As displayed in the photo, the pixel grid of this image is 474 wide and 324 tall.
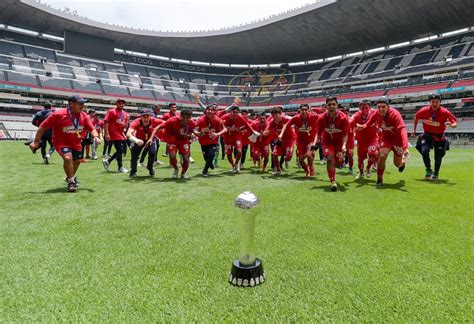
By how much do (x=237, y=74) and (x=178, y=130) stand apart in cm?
6582

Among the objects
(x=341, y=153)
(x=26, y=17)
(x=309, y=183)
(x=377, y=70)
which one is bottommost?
(x=309, y=183)

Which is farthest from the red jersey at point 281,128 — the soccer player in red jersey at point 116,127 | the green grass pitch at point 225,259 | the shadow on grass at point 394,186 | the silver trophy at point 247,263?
the silver trophy at point 247,263

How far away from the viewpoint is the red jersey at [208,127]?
341 inches

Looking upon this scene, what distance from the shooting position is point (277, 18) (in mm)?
48781

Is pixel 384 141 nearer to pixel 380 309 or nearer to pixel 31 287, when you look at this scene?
pixel 380 309

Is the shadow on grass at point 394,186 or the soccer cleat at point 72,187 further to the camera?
the shadow on grass at point 394,186

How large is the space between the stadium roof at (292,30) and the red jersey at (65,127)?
144 ft

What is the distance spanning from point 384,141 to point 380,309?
612 cm

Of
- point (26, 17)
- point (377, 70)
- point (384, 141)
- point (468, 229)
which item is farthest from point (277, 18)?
point (468, 229)

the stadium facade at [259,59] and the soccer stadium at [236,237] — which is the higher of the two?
the stadium facade at [259,59]

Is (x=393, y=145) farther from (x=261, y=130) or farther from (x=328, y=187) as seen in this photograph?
(x=261, y=130)

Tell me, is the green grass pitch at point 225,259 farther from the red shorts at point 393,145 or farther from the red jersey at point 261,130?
the red jersey at point 261,130

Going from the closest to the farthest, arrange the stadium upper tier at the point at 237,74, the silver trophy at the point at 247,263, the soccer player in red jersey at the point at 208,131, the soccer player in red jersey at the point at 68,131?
the silver trophy at the point at 247,263
the soccer player in red jersey at the point at 68,131
the soccer player in red jersey at the point at 208,131
the stadium upper tier at the point at 237,74

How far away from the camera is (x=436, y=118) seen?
791 cm
